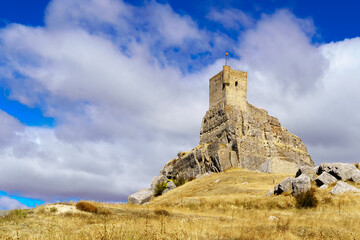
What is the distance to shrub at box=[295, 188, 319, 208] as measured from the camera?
2147 cm

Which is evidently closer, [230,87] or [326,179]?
[326,179]

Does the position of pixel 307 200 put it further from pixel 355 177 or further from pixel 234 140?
pixel 234 140

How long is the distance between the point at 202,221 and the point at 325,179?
15.3 meters

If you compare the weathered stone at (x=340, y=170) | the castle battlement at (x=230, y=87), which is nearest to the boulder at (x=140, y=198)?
the castle battlement at (x=230, y=87)

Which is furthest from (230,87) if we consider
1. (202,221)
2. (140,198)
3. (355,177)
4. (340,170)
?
(202,221)

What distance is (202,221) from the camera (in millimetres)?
13539

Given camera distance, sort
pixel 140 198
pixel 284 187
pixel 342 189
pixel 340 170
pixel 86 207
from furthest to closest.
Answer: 1. pixel 140 198
2. pixel 340 170
3. pixel 284 187
4. pixel 342 189
5. pixel 86 207

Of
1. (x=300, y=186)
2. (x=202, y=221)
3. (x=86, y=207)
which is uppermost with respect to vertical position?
(x=300, y=186)

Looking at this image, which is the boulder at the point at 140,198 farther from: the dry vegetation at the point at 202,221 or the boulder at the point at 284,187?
the boulder at the point at 284,187

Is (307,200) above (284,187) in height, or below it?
below

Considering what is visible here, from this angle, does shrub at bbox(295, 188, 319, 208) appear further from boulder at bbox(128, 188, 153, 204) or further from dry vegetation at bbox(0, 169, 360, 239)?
boulder at bbox(128, 188, 153, 204)

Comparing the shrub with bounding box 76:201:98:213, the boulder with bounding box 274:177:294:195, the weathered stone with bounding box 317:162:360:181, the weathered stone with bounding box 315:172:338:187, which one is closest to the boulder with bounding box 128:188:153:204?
the boulder with bounding box 274:177:294:195

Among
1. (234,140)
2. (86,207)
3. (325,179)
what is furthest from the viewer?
(234,140)

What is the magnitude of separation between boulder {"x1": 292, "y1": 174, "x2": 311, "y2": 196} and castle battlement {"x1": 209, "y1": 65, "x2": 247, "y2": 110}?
3392 centimetres
